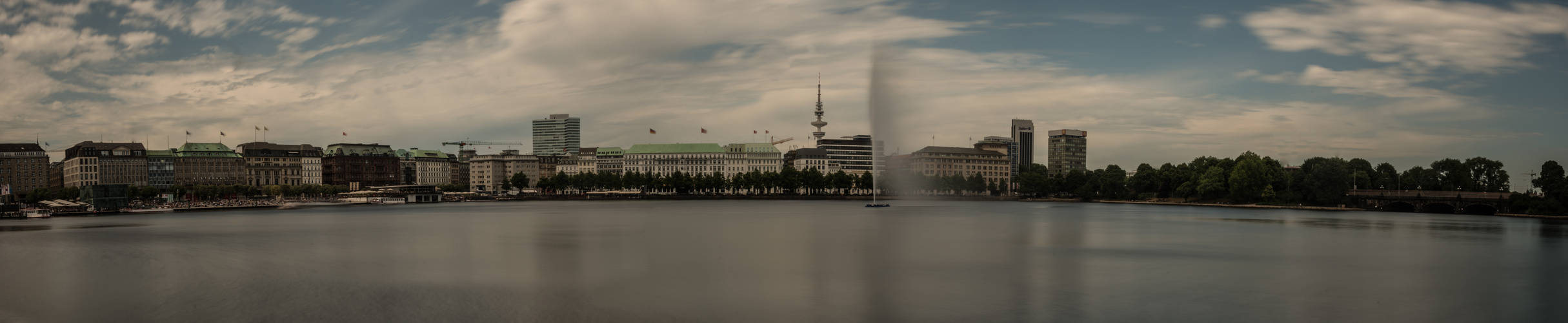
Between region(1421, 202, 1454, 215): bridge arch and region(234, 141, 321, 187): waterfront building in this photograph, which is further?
region(234, 141, 321, 187): waterfront building

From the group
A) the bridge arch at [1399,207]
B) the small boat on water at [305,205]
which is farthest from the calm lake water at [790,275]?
the small boat on water at [305,205]

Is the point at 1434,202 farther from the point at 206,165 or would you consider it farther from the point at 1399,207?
the point at 206,165

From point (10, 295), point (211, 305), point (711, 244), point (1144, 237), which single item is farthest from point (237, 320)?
point (1144, 237)

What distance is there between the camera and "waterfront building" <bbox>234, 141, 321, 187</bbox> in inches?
6806

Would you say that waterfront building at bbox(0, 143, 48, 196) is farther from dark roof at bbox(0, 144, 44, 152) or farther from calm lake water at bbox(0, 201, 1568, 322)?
calm lake water at bbox(0, 201, 1568, 322)

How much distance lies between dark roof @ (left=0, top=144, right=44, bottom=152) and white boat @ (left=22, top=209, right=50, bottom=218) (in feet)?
228

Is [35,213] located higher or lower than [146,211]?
higher

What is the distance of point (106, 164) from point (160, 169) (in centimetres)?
881

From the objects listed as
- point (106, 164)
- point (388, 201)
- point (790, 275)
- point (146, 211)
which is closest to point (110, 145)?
point (106, 164)

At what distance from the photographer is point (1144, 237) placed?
155ft

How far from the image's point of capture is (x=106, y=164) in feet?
478

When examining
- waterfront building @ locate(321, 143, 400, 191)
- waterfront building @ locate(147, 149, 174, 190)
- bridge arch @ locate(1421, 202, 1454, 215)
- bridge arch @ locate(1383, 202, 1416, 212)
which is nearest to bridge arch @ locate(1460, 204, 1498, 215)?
bridge arch @ locate(1421, 202, 1454, 215)

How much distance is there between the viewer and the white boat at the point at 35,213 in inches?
3301

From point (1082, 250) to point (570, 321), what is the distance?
2603 cm
